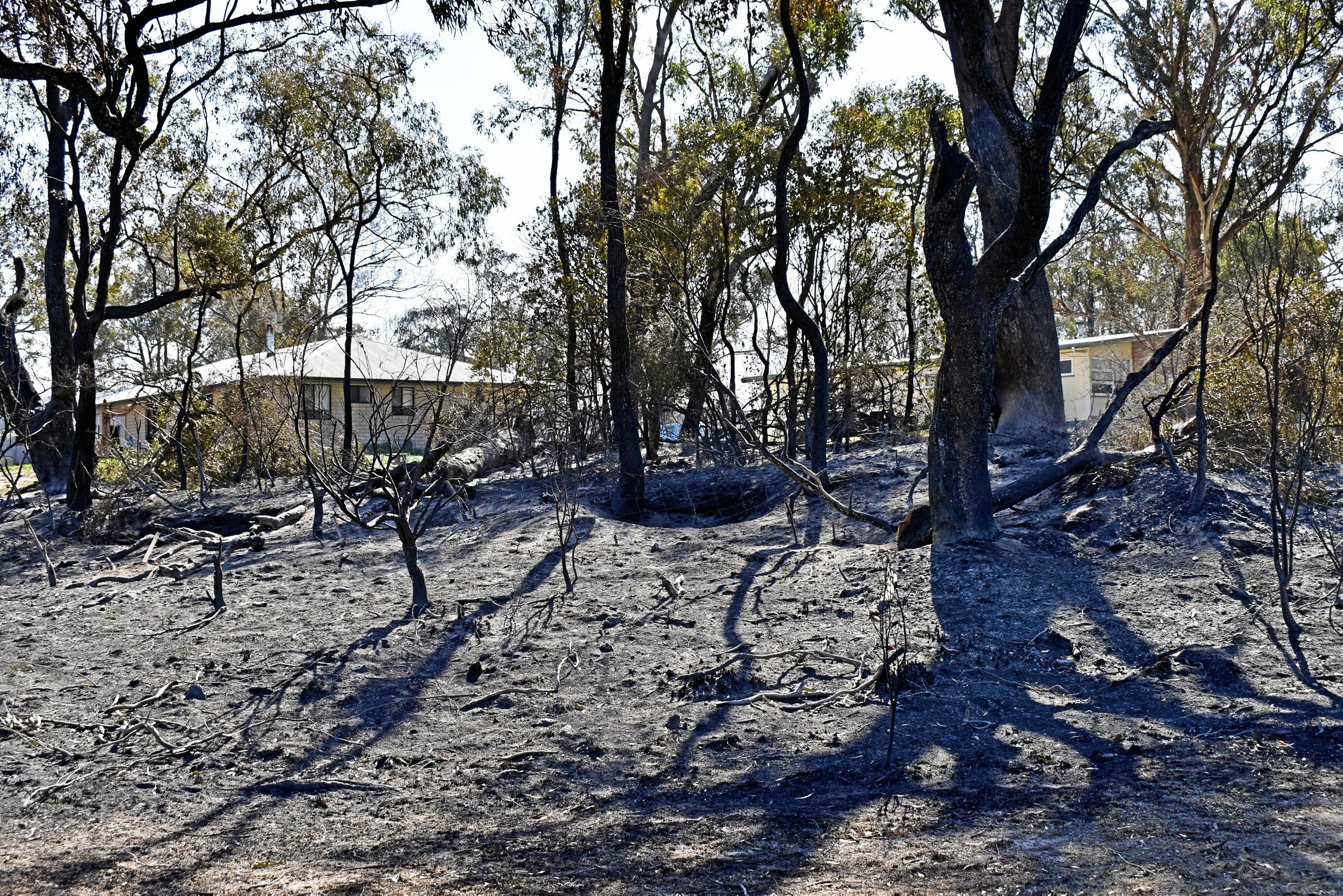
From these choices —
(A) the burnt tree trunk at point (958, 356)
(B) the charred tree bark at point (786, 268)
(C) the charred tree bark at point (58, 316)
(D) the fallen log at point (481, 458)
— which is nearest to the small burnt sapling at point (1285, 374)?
(A) the burnt tree trunk at point (958, 356)

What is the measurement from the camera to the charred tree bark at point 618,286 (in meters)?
10.0

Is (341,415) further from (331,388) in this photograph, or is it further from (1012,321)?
(1012,321)

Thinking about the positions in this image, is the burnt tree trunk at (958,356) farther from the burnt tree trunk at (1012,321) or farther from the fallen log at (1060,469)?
the burnt tree trunk at (1012,321)

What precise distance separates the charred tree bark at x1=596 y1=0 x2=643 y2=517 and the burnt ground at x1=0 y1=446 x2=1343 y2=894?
6.75ft

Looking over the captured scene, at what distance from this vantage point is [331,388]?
21797mm

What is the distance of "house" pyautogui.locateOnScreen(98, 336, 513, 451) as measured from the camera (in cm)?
754

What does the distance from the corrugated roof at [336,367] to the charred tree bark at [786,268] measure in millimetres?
3367

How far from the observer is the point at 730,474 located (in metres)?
11.0

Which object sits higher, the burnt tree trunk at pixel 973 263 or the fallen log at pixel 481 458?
the burnt tree trunk at pixel 973 263

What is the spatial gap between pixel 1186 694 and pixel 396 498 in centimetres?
452

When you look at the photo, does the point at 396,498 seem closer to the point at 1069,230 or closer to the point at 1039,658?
the point at 1039,658

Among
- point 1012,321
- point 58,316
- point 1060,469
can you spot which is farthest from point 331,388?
point 1060,469

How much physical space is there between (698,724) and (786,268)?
5542mm

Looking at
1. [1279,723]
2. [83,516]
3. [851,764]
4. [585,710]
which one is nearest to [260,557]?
[83,516]
